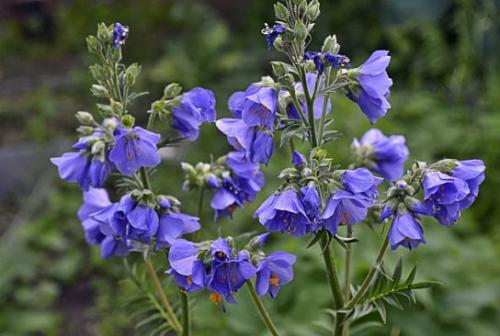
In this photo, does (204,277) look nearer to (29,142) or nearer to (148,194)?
(148,194)

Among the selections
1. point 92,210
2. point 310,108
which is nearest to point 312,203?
point 310,108

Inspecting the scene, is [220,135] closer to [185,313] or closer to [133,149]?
[185,313]

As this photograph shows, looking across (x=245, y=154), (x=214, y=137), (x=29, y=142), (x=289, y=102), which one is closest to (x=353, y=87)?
(x=289, y=102)

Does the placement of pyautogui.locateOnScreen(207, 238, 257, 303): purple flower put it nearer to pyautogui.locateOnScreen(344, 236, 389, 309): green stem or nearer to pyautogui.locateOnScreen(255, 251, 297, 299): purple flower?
pyautogui.locateOnScreen(255, 251, 297, 299): purple flower

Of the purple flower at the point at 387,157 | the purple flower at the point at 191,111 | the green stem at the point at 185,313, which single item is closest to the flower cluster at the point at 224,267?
the green stem at the point at 185,313

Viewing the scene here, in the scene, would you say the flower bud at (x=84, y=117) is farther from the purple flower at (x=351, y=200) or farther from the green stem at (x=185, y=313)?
the purple flower at (x=351, y=200)

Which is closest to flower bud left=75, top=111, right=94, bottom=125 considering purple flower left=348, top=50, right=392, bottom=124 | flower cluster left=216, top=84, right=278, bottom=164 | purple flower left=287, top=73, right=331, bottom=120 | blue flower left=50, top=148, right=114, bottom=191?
blue flower left=50, top=148, right=114, bottom=191
